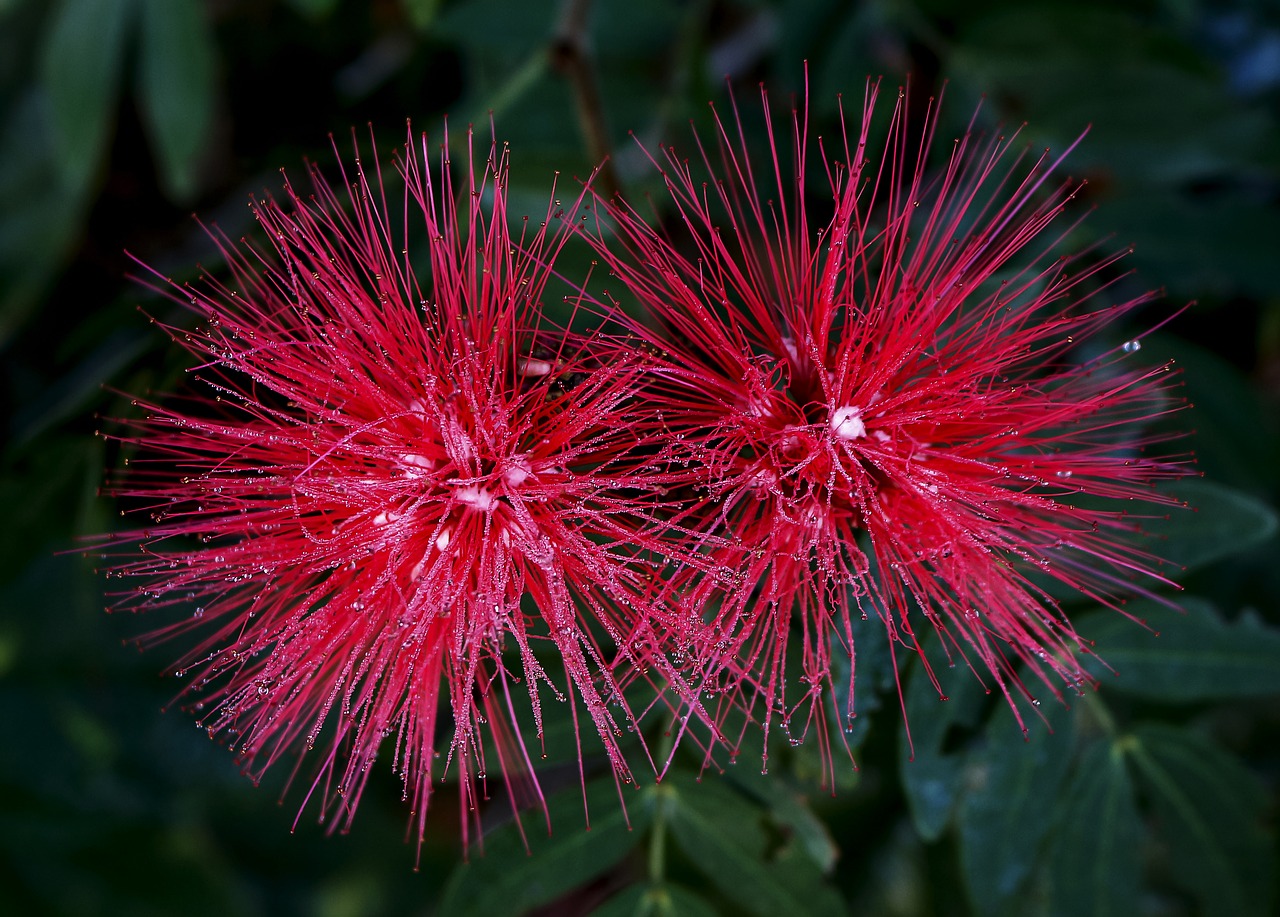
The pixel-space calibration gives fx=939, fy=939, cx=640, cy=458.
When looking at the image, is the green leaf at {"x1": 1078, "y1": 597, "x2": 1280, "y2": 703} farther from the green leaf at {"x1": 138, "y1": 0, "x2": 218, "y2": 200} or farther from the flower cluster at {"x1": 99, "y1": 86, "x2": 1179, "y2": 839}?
the green leaf at {"x1": 138, "y1": 0, "x2": 218, "y2": 200}

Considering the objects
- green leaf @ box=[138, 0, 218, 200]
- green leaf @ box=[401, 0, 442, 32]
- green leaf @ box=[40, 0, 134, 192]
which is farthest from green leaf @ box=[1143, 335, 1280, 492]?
green leaf @ box=[40, 0, 134, 192]

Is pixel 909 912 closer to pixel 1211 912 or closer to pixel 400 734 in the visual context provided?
pixel 1211 912

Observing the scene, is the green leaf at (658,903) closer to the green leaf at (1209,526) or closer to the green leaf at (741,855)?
Result: the green leaf at (741,855)

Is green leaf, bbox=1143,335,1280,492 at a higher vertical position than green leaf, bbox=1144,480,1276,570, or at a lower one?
higher

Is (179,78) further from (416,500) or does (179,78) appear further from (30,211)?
(416,500)

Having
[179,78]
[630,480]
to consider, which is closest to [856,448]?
[630,480]

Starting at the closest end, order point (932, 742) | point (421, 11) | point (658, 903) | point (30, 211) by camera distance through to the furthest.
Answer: point (932, 742) < point (658, 903) < point (421, 11) < point (30, 211)

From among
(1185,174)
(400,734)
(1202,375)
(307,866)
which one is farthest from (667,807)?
(307,866)

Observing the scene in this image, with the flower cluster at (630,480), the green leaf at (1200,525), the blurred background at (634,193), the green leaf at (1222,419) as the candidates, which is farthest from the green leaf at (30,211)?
the green leaf at (1222,419)
